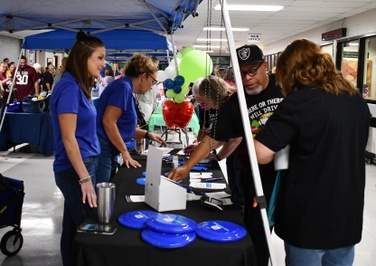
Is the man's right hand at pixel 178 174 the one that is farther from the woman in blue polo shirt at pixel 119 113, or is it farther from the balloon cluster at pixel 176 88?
the balloon cluster at pixel 176 88

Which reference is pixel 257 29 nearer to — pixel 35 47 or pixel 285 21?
pixel 285 21

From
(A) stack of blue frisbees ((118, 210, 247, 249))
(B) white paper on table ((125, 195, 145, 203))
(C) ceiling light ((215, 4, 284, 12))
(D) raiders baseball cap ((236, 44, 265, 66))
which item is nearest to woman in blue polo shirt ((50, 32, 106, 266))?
(B) white paper on table ((125, 195, 145, 203))

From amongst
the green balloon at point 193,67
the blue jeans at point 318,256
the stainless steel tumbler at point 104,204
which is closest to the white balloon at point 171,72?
the green balloon at point 193,67

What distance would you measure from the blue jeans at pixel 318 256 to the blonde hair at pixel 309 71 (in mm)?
533

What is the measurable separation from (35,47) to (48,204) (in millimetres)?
2121

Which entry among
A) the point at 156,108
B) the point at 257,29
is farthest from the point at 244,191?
the point at 257,29

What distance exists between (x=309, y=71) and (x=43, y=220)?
274 cm

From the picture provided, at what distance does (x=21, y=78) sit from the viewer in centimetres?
782

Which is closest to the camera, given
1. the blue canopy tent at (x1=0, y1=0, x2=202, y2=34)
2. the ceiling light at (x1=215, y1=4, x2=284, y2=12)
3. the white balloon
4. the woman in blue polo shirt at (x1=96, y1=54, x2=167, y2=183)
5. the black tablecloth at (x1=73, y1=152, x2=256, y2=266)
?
the black tablecloth at (x1=73, y1=152, x2=256, y2=266)

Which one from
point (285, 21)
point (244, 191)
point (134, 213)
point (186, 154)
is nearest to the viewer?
point (134, 213)

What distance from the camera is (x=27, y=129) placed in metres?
5.79

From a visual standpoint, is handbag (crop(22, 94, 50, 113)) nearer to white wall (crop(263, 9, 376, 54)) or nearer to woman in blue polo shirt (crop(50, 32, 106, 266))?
woman in blue polo shirt (crop(50, 32, 106, 266))

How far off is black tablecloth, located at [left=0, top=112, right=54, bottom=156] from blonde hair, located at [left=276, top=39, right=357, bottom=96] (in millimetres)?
4900

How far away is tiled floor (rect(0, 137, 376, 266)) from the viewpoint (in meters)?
2.70
